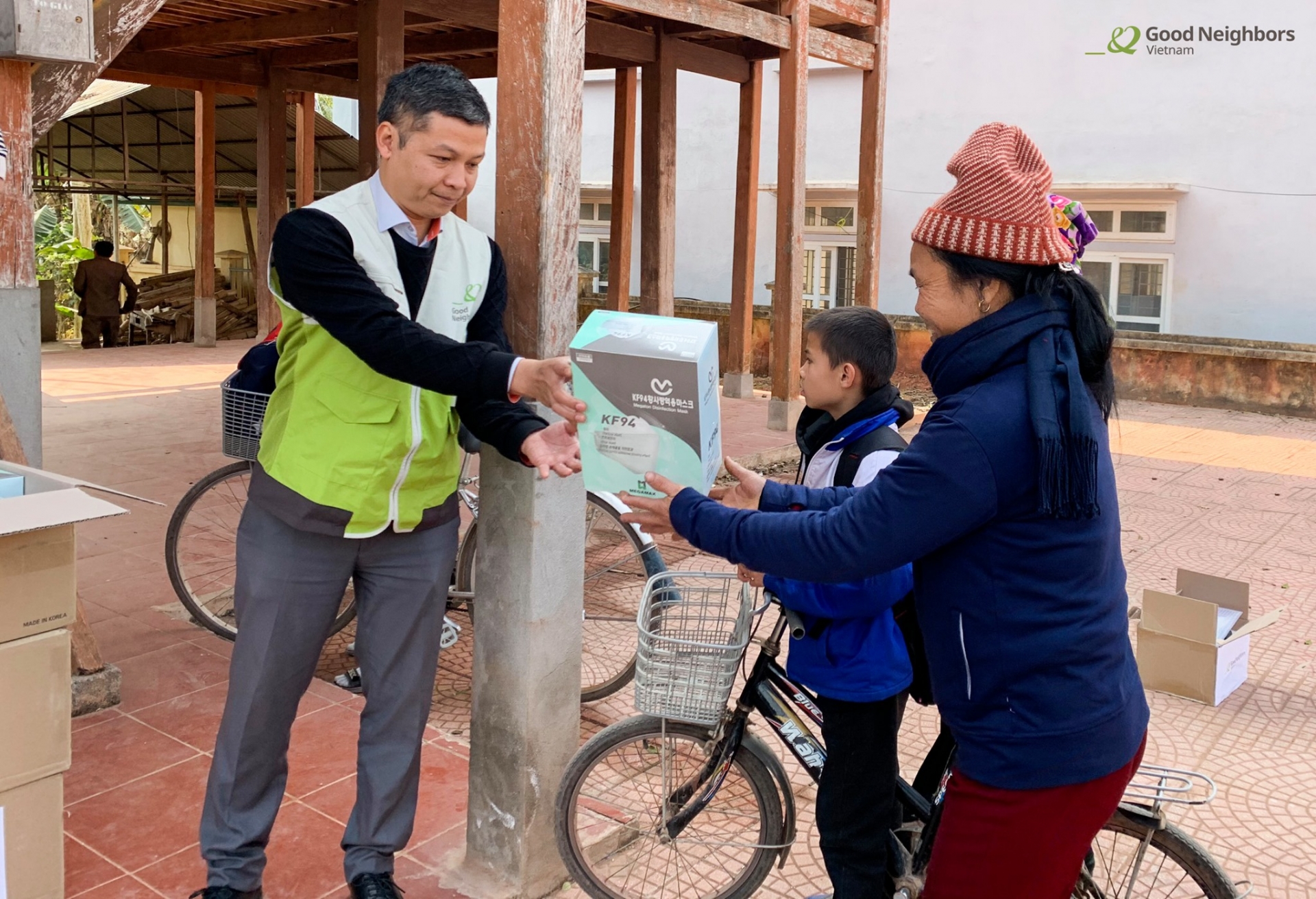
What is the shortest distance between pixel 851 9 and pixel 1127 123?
6.54 metres

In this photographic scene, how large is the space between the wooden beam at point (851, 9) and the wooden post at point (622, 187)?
6.47 feet

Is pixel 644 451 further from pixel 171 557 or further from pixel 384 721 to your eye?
pixel 171 557

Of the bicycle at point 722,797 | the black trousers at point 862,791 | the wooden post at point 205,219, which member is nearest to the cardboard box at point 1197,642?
the bicycle at point 722,797

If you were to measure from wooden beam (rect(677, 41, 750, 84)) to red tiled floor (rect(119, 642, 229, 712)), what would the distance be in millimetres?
7480

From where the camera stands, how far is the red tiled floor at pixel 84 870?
2830mm

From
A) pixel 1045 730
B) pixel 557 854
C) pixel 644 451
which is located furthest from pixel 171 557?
pixel 1045 730

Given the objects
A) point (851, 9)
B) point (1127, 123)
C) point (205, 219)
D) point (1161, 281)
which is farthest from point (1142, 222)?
point (205, 219)

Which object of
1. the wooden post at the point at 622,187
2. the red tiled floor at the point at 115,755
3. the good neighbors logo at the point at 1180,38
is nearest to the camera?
the red tiled floor at the point at 115,755

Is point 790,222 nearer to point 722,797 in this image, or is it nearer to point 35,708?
point 722,797

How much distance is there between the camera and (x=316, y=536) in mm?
2438

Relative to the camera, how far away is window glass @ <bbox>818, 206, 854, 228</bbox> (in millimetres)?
17375

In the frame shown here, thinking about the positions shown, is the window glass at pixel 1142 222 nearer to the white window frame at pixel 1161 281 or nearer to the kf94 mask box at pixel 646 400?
the white window frame at pixel 1161 281

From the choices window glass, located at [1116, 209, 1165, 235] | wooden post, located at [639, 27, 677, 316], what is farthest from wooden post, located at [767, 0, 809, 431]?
window glass, located at [1116, 209, 1165, 235]

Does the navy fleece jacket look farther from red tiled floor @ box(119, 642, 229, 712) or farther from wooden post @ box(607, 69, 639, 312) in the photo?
wooden post @ box(607, 69, 639, 312)
